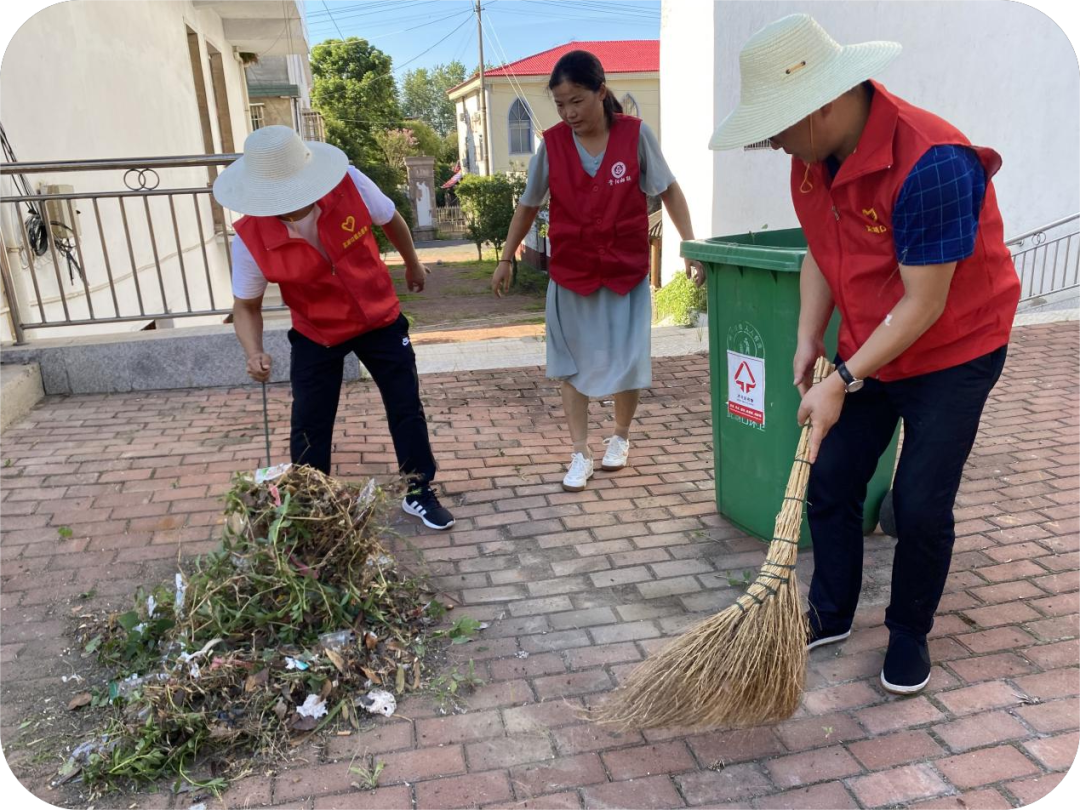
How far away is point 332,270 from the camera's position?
10.7 feet

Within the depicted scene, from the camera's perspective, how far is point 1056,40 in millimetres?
10125

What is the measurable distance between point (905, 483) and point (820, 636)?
26.0 inches

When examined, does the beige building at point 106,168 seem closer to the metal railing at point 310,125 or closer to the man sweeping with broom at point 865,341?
the man sweeping with broom at point 865,341

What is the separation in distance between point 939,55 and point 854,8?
4.02 feet

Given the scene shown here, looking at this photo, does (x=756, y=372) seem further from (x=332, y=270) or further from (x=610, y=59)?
(x=610, y=59)

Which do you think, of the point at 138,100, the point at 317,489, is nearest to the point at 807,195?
the point at 317,489

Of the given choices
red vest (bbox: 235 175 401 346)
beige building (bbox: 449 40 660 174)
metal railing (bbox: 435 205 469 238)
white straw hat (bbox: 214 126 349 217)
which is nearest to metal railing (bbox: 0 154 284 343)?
red vest (bbox: 235 175 401 346)

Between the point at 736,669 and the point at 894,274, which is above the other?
the point at 894,274

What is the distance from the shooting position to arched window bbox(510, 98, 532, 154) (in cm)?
3575

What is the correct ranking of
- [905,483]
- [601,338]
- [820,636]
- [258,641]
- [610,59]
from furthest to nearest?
[610,59] → [601,338] → [820,636] → [258,641] → [905,483]

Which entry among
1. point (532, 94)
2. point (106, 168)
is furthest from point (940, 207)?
point (532, 94)

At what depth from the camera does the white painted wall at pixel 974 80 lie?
1027cm

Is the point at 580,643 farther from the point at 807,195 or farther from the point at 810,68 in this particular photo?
the point at 810,68

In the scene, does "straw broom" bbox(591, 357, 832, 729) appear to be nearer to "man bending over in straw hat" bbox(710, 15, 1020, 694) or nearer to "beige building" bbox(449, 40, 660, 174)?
"man bending over in straw hat" bbox(710, 15, 1020, 694)
